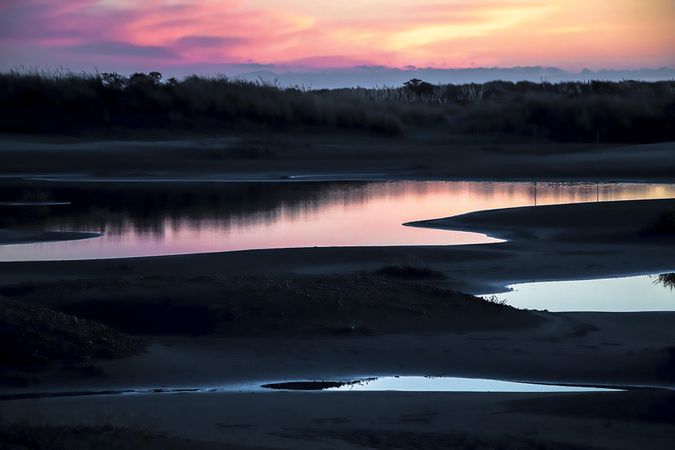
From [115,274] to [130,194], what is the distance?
13725 mm

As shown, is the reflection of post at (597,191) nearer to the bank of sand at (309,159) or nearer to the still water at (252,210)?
the still water at (252,210)

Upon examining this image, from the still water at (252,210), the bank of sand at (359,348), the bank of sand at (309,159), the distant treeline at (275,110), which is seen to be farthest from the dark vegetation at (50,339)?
the distant treeline at (275,110)

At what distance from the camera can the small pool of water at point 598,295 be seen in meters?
13.0

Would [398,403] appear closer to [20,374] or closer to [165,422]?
[165,422]

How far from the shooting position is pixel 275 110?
148ft

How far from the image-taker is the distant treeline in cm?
4362

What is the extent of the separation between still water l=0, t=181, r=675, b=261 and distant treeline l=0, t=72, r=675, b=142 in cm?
1245

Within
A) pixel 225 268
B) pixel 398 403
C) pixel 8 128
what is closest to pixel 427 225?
pixel 225 268

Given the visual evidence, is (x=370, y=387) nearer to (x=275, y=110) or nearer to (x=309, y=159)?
(x=309, y=159)

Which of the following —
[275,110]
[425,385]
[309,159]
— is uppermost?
[275,110]

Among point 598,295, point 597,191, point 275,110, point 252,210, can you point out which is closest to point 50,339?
point 598,295

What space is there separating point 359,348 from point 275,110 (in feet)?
115

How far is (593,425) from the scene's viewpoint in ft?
25.9

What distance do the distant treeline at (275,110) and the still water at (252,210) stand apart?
40.8 feet
